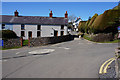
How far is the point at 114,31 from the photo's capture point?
25.7 meters

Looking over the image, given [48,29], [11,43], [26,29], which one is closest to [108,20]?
[48,29]

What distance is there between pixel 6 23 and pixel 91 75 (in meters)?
34.9

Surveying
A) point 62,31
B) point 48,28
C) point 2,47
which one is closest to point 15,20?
point 48,28

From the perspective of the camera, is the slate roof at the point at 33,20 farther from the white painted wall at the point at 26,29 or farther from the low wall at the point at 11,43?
the low wall at the point at 11,43

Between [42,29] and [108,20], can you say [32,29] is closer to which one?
[42,29]

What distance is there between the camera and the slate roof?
3629 cm

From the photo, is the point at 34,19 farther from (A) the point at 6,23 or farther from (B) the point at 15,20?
(A) the point at 6,23

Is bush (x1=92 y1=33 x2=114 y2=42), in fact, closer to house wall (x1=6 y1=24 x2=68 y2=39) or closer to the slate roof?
house wall (x1=6 y1=24 x2=68 y2=39)

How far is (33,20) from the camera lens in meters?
38.0

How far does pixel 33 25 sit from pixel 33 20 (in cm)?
211

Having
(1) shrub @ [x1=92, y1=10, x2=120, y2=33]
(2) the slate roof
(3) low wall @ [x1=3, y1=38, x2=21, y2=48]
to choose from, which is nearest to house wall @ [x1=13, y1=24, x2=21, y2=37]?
(2) the slate roof

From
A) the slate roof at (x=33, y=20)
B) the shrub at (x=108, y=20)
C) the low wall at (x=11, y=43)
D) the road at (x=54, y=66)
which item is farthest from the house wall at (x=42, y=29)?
the road at (x=54, y=66)

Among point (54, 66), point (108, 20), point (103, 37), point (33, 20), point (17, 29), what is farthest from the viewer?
point (33, 20)

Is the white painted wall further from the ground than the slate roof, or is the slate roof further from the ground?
the slate roof
